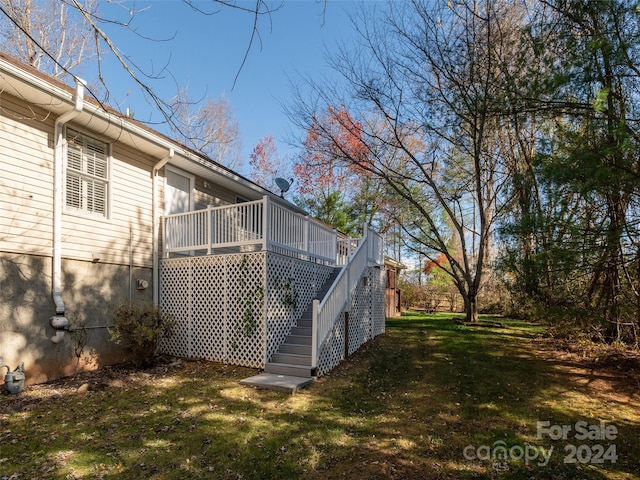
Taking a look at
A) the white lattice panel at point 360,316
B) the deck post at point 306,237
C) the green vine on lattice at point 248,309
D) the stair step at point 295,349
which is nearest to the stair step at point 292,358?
the stair step at point 295,349

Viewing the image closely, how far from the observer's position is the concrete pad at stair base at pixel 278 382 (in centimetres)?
623

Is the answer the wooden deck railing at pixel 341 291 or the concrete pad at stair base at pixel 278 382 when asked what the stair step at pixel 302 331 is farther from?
the concrete pad at stair base at pixel 278 382

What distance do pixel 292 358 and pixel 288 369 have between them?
30 cm

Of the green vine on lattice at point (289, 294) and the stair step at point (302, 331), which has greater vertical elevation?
the green vine on lattice at point (289, 294)

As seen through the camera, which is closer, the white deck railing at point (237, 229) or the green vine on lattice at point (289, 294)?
the white deck railing at point (237, 229)

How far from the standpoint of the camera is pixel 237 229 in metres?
8.12

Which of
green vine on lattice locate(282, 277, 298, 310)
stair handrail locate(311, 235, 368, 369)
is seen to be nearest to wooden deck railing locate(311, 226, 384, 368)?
stair handrail locate(311, 235, 368, 369)

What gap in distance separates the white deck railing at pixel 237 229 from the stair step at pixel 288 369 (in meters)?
2.31

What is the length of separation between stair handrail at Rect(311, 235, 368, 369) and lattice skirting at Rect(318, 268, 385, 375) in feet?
0.77

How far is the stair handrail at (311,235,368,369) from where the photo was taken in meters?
→ 7.12

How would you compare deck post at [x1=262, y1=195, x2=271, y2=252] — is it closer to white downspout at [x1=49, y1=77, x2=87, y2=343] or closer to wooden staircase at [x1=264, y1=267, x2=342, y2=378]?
wooden staircase at [x1=264, y1=267, x2=342, y2=378]

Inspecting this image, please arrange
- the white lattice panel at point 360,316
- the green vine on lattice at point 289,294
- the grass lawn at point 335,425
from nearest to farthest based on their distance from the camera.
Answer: the grass lawn at point 335,425 < the green vine on lattice at point 289,294 < the white lattice panel at point 360,316

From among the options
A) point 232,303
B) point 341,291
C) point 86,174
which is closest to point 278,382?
point 232,303

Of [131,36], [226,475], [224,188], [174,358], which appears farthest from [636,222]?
[224,188]
